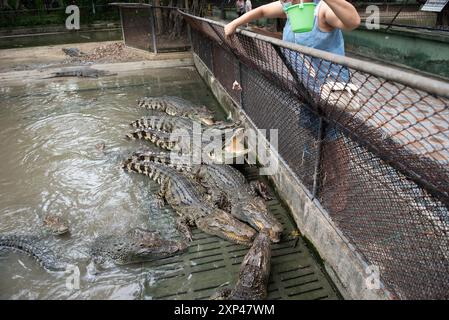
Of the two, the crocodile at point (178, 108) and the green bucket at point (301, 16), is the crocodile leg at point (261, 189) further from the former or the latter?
the crocodile at point (178, 108)

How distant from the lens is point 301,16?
2.22 m

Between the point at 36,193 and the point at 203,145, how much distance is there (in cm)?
205

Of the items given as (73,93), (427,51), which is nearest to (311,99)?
(427,51)

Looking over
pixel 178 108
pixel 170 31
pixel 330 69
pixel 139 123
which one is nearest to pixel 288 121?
pixel 330 69

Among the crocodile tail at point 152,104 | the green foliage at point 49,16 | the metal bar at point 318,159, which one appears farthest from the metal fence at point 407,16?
the green foliage at point 49,16

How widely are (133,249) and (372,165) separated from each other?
6.53ft

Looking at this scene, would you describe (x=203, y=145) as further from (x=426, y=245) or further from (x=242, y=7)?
(x=242, y=7)

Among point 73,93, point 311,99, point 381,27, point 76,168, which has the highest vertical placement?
point 381,27

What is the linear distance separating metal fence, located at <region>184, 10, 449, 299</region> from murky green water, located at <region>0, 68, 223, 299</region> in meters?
1.55

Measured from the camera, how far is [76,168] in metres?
4.41

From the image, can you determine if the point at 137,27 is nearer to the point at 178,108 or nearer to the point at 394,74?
the point at 178,108

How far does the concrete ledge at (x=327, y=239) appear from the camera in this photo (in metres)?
2.22

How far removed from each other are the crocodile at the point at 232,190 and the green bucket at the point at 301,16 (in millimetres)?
1667

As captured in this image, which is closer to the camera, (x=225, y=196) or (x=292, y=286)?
(x=292, y=286)
